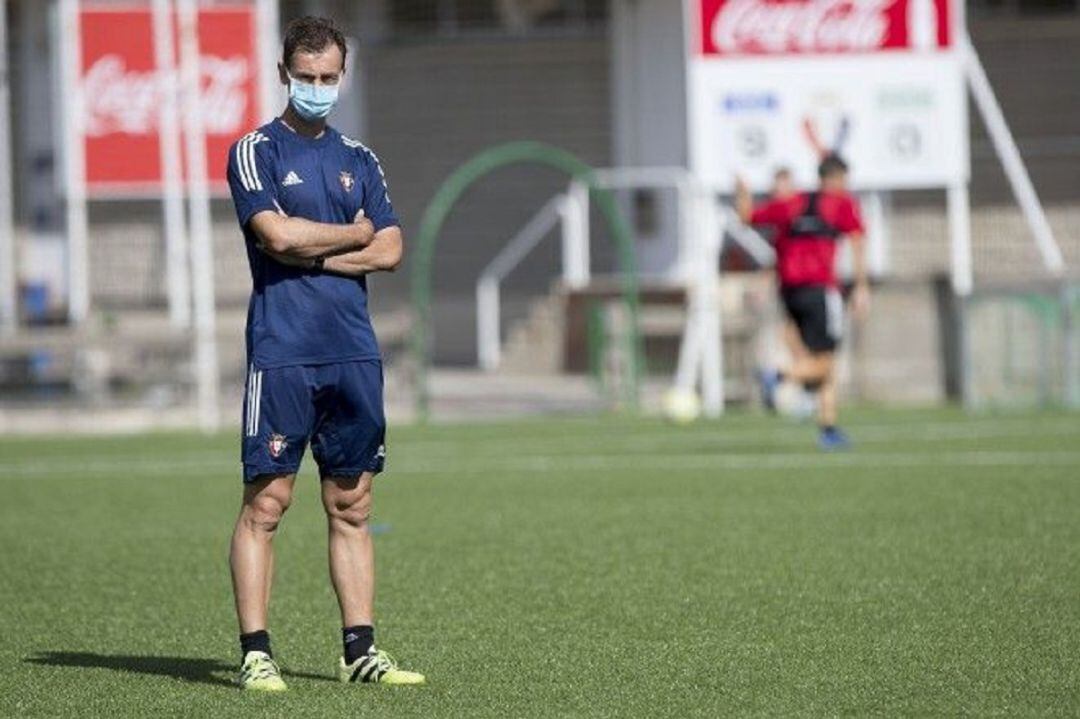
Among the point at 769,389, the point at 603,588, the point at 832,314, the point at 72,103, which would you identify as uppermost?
the point at 72,103

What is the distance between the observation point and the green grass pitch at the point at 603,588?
7.70 meters

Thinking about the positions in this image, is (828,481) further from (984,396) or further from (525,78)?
(525,78)

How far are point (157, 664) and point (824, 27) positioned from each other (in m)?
20.2

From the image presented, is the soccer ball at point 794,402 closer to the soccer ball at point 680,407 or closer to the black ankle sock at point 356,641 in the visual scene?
the soccer ball at point 680,407

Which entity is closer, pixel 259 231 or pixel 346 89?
pixel 259 231

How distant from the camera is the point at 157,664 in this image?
8.60 meters

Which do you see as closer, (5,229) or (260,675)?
(260,675)

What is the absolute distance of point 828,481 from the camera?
16047mm

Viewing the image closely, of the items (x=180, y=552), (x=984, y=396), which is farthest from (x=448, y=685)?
(x=984, y=396)

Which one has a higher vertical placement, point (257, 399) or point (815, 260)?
point (815, 260)

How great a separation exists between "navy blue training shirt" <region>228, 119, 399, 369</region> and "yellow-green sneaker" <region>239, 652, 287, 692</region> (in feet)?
2.90

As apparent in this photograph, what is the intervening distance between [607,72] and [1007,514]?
2136 cm

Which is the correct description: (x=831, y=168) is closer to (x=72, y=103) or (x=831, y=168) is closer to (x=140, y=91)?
(x=140, y=91)

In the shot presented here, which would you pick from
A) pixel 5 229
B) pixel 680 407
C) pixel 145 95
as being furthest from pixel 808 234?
pixel 5 229
